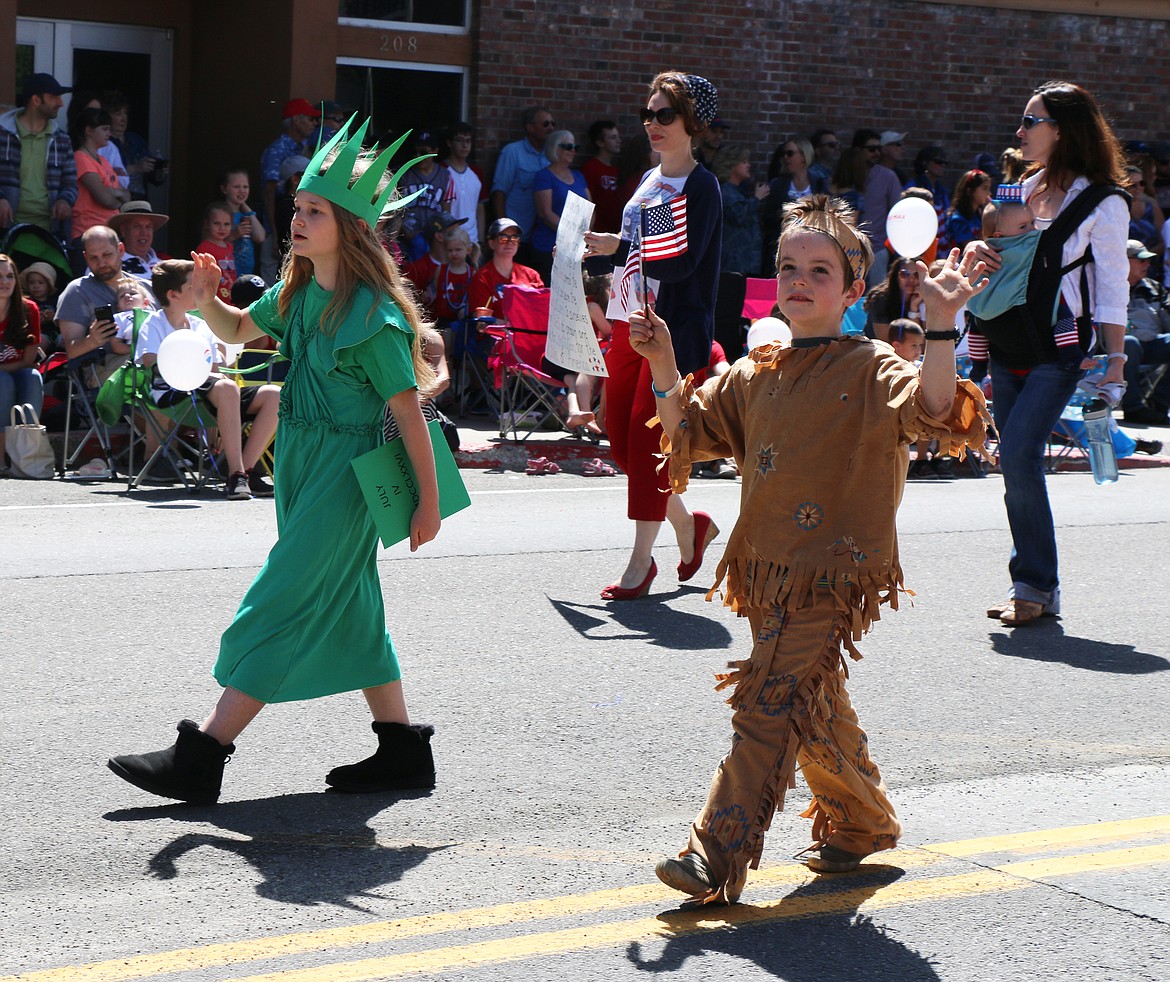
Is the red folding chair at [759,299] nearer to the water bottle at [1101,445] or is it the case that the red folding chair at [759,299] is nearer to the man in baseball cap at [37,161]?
the man in baseball cap at [37,161]

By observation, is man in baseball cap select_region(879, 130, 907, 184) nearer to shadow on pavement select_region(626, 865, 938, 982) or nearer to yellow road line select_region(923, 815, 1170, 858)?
yellow road line select_region(923, 815, 1170, 858)

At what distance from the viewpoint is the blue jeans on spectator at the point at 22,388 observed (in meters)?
11.1

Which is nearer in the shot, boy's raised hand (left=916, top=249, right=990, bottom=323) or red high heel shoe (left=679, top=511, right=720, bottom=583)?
boy's raised hand (left=916, top=249, right=990, bottom=323)

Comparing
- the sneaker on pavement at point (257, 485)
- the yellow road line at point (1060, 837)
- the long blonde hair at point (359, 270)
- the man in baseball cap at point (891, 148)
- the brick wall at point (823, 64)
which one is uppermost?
the brick wall at point (823, 64)

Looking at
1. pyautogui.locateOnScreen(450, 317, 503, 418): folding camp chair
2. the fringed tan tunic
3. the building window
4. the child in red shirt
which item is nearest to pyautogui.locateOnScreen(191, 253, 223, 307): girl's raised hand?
the fringed tan tunic

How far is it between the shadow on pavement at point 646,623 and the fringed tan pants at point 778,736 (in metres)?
2.56

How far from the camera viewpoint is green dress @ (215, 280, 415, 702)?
454cm

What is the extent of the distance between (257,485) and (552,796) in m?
6.30

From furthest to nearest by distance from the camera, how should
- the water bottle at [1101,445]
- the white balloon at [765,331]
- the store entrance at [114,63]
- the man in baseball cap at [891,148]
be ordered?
the man in baseball cap at [891,148] → the store entrance at [114,63] → the water bottle at [1101,445] → the white balloon at [765,331]

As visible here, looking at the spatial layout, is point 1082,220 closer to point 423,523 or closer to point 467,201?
point 423,523

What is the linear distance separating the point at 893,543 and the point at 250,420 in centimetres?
764

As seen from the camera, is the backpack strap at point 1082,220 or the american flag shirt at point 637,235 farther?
the american flag shirt at point 637,235

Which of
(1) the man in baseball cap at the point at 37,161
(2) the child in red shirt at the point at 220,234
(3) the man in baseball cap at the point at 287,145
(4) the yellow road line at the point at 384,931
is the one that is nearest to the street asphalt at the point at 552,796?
(4) the yellow road line at the point at 384,931

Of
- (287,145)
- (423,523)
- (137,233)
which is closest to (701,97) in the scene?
(423,523)
